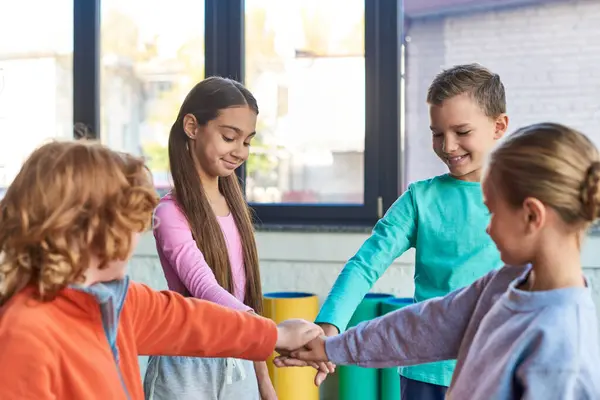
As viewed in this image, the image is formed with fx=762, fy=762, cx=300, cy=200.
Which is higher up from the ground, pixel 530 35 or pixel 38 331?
pixel 530 35

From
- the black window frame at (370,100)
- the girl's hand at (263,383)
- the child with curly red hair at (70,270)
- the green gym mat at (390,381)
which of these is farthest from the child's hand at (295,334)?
the black window frame at (370,100)

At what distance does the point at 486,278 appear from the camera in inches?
51.7

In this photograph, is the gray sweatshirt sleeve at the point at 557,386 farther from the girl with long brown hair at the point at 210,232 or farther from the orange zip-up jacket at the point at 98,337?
the girl with long brown hair at the point at 210,232

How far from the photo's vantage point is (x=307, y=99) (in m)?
3.28

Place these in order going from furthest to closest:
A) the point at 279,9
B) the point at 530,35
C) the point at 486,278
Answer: the point at 279,9 → the point at 530,35 → the point at 486,278

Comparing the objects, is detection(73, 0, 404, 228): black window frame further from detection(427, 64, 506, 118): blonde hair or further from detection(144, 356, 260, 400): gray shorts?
detection(144, 356, 260, 400): gray shorts

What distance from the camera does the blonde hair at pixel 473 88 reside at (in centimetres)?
175

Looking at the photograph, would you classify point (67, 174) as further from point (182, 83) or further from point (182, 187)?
point (182, 83)

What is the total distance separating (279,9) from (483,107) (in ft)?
5.75

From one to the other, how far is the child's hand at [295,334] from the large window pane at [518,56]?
1.63 m

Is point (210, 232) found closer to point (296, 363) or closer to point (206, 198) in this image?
point (206, 198)

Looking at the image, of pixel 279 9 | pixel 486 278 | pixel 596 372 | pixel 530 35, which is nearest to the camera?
pixel 596 372

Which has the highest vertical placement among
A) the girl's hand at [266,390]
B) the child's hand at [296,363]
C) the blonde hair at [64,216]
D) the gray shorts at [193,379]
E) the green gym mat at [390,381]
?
the blonde hair at [64,216]

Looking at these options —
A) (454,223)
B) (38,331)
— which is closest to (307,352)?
(454,223)
